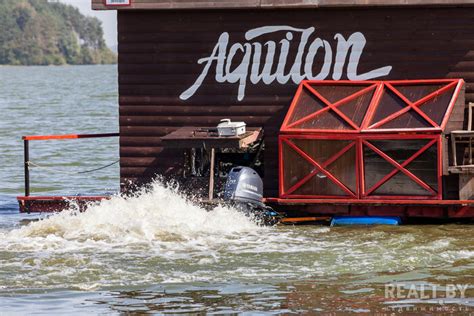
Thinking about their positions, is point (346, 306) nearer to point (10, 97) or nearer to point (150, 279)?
point (150, 279)

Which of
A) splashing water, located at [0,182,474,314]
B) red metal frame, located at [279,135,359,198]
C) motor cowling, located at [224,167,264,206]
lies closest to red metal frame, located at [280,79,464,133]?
red metal frame, located at [279,135,359,198]

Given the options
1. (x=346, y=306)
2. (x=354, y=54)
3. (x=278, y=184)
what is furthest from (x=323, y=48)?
(x=346, y=306)

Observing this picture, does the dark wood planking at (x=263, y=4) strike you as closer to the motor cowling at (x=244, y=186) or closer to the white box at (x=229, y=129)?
the white box at (x=229, y=129)

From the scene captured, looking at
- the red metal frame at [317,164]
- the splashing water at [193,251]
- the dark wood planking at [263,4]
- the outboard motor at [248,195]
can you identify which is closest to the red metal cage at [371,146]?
the red metal frame at [317,164]

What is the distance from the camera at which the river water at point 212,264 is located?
695 inches

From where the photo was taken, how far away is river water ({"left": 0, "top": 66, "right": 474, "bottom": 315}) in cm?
1766

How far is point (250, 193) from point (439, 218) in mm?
3598

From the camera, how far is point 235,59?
25.0 meters

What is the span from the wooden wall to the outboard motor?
976mm

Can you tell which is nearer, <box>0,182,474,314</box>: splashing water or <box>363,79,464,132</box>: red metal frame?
<box>0,182,474,314</box>: splashing water

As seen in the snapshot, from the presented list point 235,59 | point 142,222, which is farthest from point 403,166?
point 142,222

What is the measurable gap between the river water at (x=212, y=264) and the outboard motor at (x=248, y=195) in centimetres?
25

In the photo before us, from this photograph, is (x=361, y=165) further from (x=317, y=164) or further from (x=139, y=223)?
(x=139, y=223)

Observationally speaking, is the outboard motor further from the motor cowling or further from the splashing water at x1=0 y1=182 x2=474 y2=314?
the splashing water at x1=0 y1=182 x2=474 y2=314
